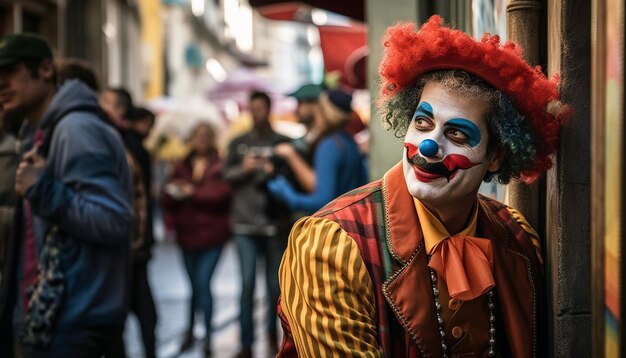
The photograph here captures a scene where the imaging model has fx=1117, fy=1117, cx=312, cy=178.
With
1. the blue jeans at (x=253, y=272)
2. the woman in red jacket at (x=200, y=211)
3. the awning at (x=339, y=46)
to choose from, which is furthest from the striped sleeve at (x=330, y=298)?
the awning at (x=339, y=46)

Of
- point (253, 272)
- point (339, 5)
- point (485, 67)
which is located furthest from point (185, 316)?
point (485, 67)

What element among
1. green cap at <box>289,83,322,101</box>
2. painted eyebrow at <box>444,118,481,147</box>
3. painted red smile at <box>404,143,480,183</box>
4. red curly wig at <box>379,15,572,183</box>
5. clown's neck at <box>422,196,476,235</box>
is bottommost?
clown's neck at <box>422,196,476,235</box>

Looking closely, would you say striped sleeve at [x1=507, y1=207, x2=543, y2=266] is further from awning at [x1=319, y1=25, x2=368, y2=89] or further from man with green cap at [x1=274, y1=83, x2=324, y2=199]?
awning at [x1=319, y1=25, x2=368, y2=89]

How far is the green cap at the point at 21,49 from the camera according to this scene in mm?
4637

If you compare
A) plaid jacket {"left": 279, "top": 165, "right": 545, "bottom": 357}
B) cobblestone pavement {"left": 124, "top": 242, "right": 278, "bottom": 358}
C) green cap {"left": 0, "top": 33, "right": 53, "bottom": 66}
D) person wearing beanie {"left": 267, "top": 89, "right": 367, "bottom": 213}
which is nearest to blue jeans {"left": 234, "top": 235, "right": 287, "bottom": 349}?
cobblestone pavement {"left": 124, "top": 242, "right": 278, "bottom": 358}

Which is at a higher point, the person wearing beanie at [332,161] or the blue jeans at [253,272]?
the person wearing beanie at [332,161]

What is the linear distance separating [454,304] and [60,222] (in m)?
2.06

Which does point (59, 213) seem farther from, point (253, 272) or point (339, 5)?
point (339, 5)

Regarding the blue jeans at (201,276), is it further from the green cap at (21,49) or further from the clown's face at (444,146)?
the clown's face at (444,146)

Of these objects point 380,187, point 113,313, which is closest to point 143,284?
point 113,313

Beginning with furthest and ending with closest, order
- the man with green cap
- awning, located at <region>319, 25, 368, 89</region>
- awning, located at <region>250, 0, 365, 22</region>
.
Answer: awning, located at <region>319, 25, 368, 89</region> → awning, located at <region>250, 0, 365, 22</region> → the man with green cap

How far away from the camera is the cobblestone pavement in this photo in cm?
904

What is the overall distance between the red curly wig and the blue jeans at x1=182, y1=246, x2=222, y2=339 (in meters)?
6.01

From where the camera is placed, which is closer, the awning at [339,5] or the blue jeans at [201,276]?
the blue jeans at [201,276]
